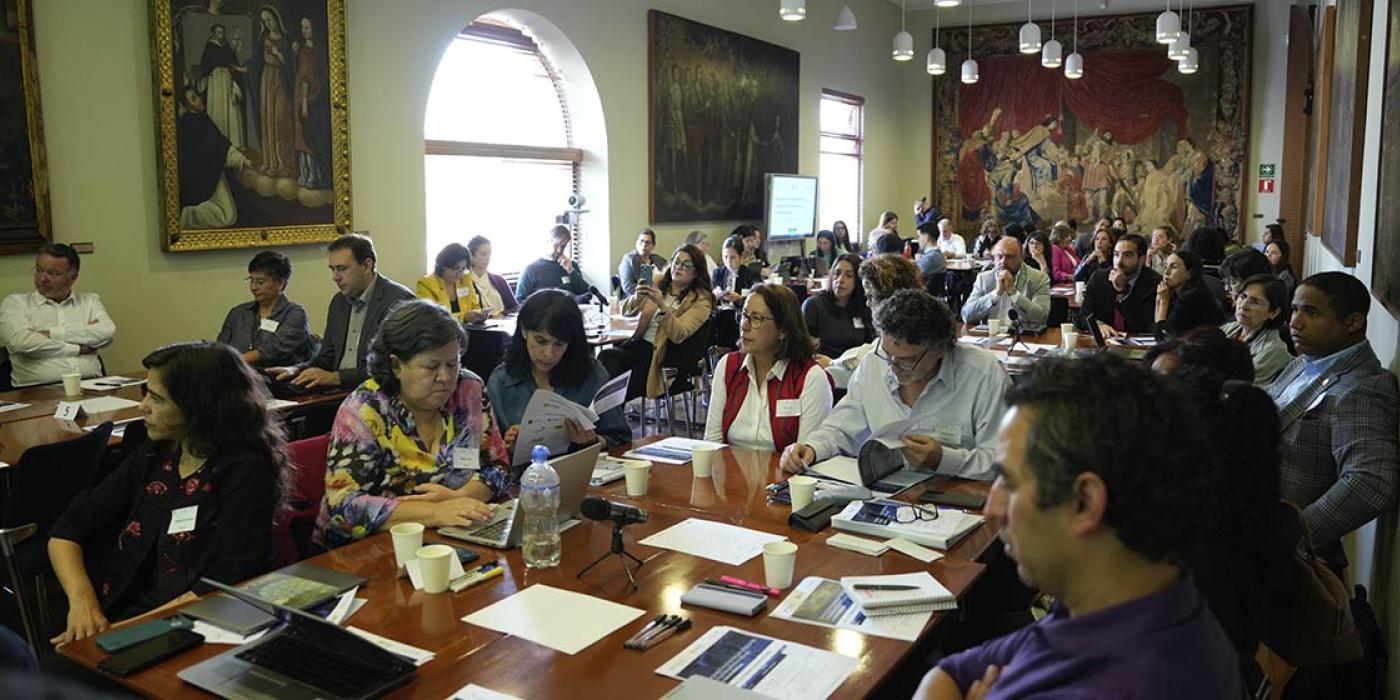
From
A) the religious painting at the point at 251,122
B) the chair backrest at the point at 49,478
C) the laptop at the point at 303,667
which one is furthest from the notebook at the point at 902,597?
the religious painting at the point at 251,122

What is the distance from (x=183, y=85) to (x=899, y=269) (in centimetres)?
440

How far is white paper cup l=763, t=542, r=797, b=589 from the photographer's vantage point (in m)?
2.27

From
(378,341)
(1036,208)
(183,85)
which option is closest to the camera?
(378,341)

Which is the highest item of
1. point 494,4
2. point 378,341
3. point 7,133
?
point 494,4

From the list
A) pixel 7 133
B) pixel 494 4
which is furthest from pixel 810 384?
pixel 494 4

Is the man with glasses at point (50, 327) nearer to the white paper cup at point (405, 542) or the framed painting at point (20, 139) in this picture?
the framed painting at point (20, 139)

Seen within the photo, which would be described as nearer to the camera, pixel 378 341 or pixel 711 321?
pixel 378 341

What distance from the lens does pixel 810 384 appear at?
3.77 m

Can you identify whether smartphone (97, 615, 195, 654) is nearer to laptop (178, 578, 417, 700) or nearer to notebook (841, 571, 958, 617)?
laptop (178, 578, 417, 700)

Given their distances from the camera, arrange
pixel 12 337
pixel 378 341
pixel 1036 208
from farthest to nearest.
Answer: pixel 1036 208, pixel 12 337, pixel 378 341

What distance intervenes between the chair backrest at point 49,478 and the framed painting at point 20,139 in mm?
2598

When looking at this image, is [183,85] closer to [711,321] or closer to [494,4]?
[494,4]

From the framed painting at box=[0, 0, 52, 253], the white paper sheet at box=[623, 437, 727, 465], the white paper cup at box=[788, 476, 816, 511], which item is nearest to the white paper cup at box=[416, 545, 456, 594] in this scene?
the white paper cup at box=[788, 476, 816, 511]

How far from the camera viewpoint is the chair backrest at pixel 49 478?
3346 mm
